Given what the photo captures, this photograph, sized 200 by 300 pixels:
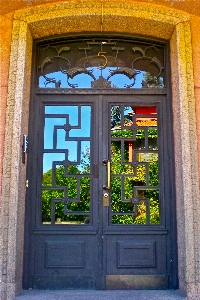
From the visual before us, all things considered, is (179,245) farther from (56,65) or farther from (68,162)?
(56,65)

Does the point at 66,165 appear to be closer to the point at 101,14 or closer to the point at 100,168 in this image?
the point at 100,168

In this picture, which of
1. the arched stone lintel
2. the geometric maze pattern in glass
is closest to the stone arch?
the arched stone lintel

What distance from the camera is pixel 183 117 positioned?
13.0ft

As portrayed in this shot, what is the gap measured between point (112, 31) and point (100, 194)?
211cm

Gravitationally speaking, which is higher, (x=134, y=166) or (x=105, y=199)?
(x=134, y=166)

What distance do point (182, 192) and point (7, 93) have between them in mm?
2292

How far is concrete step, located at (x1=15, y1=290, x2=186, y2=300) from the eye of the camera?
3.70 m

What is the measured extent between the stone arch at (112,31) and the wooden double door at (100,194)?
24 centimetres

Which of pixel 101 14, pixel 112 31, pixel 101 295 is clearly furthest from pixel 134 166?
pixel 101 14

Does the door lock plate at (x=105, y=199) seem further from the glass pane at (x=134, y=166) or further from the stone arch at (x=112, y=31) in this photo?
the stone arch at (x=112, y=31)

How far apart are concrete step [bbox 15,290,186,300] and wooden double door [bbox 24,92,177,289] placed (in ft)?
0.43

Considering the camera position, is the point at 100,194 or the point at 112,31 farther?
the point at 112,31

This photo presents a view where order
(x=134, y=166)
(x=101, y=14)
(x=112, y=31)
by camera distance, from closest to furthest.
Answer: (x=101, y=14) → (x=134, y=166) → (x=112, y=31)

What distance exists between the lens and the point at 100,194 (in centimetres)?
423
